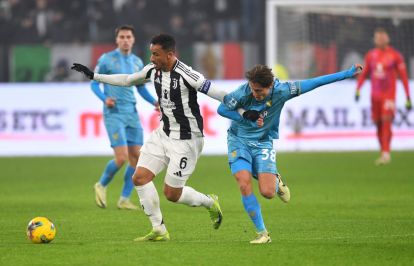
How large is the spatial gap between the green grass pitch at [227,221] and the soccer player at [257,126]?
0.48m

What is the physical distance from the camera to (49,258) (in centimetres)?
899

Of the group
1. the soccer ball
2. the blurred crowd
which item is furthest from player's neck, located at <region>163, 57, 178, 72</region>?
the blurred crowd

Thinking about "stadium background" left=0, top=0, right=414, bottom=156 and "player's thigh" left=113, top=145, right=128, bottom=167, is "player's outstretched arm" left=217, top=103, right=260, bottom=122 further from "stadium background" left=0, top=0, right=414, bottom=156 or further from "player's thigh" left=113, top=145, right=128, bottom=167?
"stadium background" left=0, top=0, right=414, bottom=156

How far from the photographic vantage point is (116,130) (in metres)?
13.9

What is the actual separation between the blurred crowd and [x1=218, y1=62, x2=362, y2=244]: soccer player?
→ 16.7m

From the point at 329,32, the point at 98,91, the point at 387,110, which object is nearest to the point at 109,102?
the point at 98,91

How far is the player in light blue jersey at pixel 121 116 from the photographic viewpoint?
545 inches

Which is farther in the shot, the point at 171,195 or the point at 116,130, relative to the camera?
the point at 116,130

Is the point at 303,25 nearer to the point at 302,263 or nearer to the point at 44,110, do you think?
the point at 44,110

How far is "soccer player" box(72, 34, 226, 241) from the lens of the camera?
33.4ft

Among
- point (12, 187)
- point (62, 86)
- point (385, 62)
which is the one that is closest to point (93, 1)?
point (62, 86)

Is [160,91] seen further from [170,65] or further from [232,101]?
[232,101]

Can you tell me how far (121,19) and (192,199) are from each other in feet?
56.3

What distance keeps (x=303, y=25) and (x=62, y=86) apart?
21.1ft
